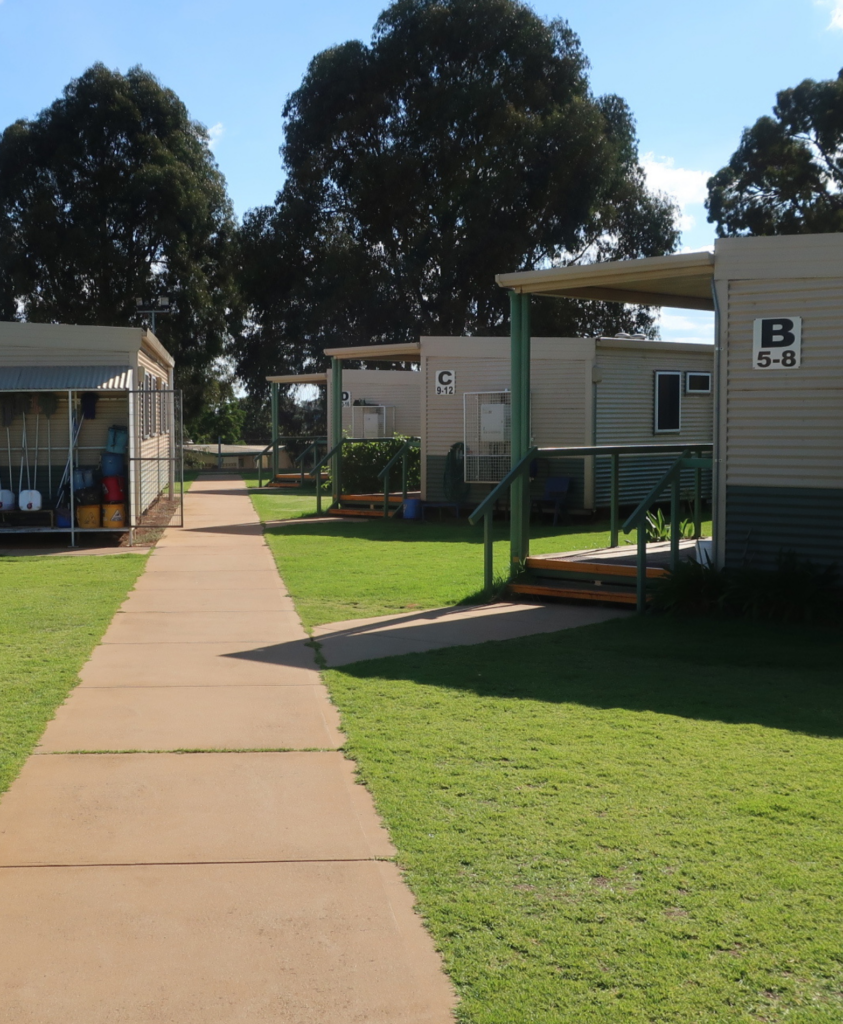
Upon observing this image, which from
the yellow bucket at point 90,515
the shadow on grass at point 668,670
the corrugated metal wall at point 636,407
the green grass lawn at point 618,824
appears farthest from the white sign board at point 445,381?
the green grass lawn at point 618,824

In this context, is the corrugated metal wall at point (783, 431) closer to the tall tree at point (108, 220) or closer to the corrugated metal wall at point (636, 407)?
the corrugated metal wall at point (636, 407)

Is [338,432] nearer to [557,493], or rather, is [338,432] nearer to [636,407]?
[557,493]

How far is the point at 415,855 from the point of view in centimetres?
388

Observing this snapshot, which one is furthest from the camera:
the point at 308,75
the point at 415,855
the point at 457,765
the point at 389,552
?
the point at 308,75

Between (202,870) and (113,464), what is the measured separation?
11.2 meters

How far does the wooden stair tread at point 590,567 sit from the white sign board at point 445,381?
8203 millimetres

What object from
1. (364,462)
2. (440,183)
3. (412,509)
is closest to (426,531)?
(412,509)

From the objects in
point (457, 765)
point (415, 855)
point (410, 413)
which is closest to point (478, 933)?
point (415, 855)

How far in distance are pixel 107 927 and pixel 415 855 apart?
3.49 feet

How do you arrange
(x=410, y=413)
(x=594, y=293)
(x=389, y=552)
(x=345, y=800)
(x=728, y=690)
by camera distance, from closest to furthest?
(x=345, y=800) → (x=728, y=690) → (x=594, y=293) → (x=389, y=552) → (x=410, y=413)

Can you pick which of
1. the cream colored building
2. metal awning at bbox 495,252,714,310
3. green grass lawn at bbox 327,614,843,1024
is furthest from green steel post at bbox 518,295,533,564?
the cream colored building

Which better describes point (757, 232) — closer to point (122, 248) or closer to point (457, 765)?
point (122, 248)

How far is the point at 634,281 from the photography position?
959cm

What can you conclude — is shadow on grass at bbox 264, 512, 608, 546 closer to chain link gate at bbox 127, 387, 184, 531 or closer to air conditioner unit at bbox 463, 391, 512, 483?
air conditioner unit at bbox 463, 391, 512, 483
